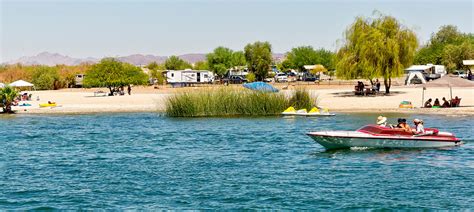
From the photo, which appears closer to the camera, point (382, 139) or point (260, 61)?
point (382, 139)

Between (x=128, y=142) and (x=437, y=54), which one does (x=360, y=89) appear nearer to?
(x=128, y=142)

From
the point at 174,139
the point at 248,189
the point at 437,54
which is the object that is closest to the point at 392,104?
the point at 174,139

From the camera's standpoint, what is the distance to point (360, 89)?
72438 millimetres

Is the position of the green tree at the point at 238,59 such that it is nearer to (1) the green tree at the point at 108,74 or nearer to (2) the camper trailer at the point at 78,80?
(2) the camper trailer at the point at 78,80

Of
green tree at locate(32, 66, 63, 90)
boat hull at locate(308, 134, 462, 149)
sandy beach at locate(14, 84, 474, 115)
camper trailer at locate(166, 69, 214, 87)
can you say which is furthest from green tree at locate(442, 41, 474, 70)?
boat hull at locate(308, 134, 462, 149)

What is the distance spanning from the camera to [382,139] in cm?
3303

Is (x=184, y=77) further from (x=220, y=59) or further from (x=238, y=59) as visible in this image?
(x=238, y=59)

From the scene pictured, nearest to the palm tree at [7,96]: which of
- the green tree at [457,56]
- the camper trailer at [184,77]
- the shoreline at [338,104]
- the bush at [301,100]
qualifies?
the shoreline at [338,104]

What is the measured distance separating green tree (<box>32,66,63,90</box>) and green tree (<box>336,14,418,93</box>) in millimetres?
58687

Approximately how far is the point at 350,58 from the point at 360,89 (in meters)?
3.48

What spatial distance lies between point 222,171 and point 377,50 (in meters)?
42.4

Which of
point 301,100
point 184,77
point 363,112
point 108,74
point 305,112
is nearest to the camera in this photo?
point 305,112

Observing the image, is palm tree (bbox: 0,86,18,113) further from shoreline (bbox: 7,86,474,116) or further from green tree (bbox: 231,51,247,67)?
green tree (bbox: 231,51,247,67)

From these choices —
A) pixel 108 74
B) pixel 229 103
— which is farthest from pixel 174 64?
pixel 229 103
